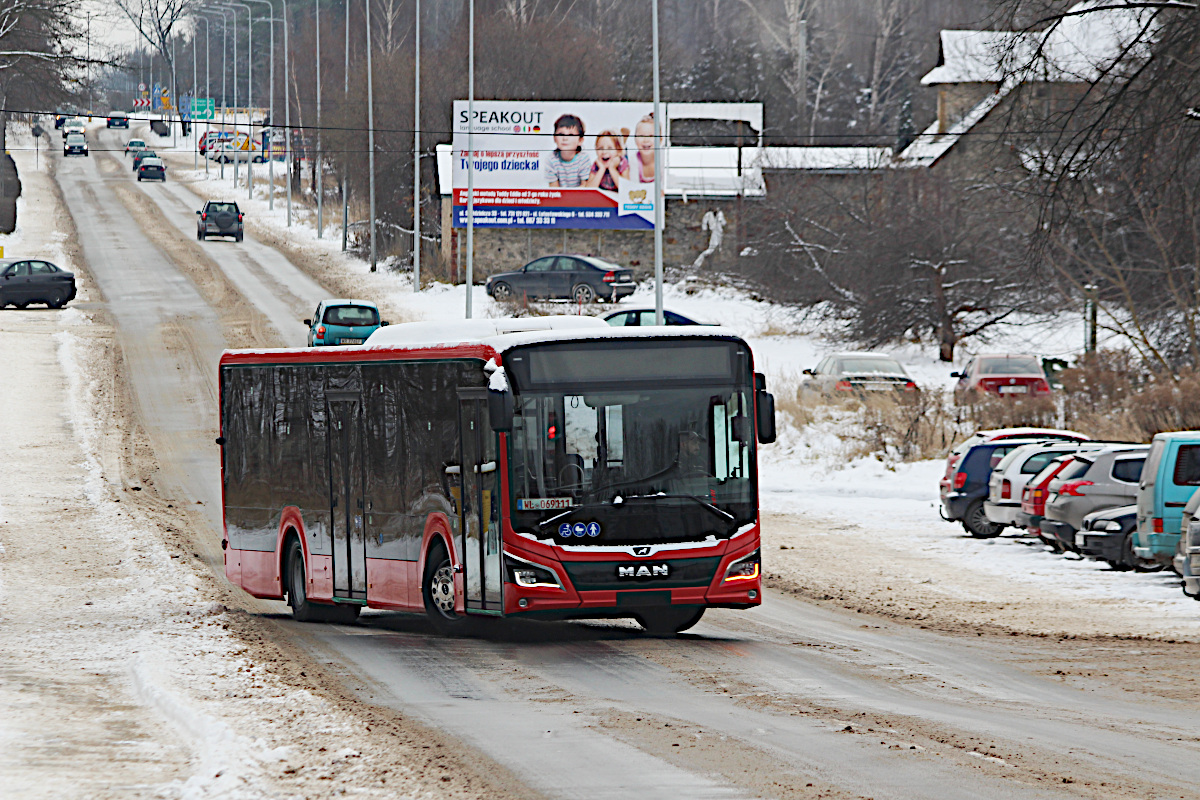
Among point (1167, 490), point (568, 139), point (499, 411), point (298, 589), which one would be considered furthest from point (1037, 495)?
point (568, 139)

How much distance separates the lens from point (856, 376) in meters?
37.1

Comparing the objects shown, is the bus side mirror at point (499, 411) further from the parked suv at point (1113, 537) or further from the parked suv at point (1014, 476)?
the parked suv at point (1014, 476)

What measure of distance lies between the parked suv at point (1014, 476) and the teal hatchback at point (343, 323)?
22.0m

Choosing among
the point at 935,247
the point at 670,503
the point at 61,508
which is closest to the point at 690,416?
the point at 670,503

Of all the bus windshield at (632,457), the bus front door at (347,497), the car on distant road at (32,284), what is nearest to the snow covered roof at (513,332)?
the bus windshield at (632,457)

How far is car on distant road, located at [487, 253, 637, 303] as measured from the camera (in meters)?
55.7

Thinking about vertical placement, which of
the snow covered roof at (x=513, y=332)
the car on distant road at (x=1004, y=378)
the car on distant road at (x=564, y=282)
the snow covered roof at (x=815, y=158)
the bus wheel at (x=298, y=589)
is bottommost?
the bus wheel at (x=298, y=589)

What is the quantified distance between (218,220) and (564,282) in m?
27.5

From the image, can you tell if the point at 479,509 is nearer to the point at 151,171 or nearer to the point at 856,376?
the point at 856,376

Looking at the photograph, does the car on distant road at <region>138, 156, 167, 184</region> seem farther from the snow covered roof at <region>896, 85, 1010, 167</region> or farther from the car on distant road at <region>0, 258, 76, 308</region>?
the snow covered roof at <region>896, 85, 1010, 167</region>

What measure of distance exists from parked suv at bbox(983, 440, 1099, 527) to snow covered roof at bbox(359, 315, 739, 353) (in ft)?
33.9

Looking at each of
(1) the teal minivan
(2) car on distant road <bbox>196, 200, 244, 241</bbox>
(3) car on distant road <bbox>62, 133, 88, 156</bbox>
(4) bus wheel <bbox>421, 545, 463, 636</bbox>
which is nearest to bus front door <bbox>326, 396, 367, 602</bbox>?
(4) bus wheel <bbox>421, 545, 463, 636</bbox>

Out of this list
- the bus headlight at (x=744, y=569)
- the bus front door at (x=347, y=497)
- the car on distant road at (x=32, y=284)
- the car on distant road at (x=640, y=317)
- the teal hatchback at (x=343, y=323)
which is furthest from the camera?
the car on distant road at (x=32, y=284)

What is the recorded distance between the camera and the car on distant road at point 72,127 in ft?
425
